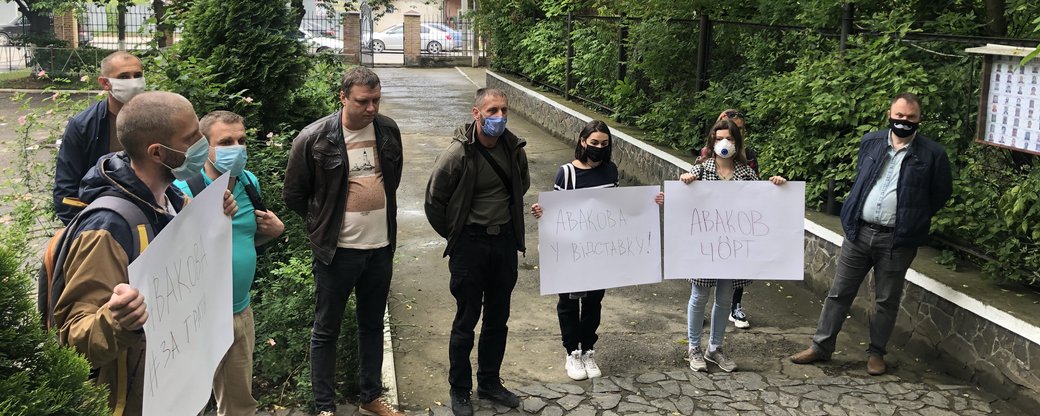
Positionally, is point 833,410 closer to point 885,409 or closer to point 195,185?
point 885,409

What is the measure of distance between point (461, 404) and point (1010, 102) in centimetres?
400

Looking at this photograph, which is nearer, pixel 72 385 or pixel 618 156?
pixel 72 385

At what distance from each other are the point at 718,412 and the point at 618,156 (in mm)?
7373

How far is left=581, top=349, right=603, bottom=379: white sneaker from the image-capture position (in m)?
5.77

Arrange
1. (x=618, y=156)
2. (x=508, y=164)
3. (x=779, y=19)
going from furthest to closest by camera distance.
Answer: (x=618, y=156), (x=779, y=19), (x=508, y=164)

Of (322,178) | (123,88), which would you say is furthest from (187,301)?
(123,88)

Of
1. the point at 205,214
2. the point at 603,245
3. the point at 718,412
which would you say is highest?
the point at 205,214

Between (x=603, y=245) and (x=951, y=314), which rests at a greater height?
(x=603, y=245)

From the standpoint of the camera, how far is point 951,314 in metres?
5.89

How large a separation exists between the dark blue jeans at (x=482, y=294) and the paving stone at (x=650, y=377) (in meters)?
0.99

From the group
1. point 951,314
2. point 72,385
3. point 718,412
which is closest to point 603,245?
point 718,412

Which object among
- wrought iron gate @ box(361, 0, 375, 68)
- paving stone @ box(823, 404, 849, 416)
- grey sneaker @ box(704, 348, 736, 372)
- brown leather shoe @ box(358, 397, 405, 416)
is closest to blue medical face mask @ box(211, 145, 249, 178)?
brown leather shoe @ box(358, 397, 405, 416)

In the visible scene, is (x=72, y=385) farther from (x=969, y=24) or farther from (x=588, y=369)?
(x=969, y=24)

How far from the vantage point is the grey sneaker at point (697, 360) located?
5.88 m
